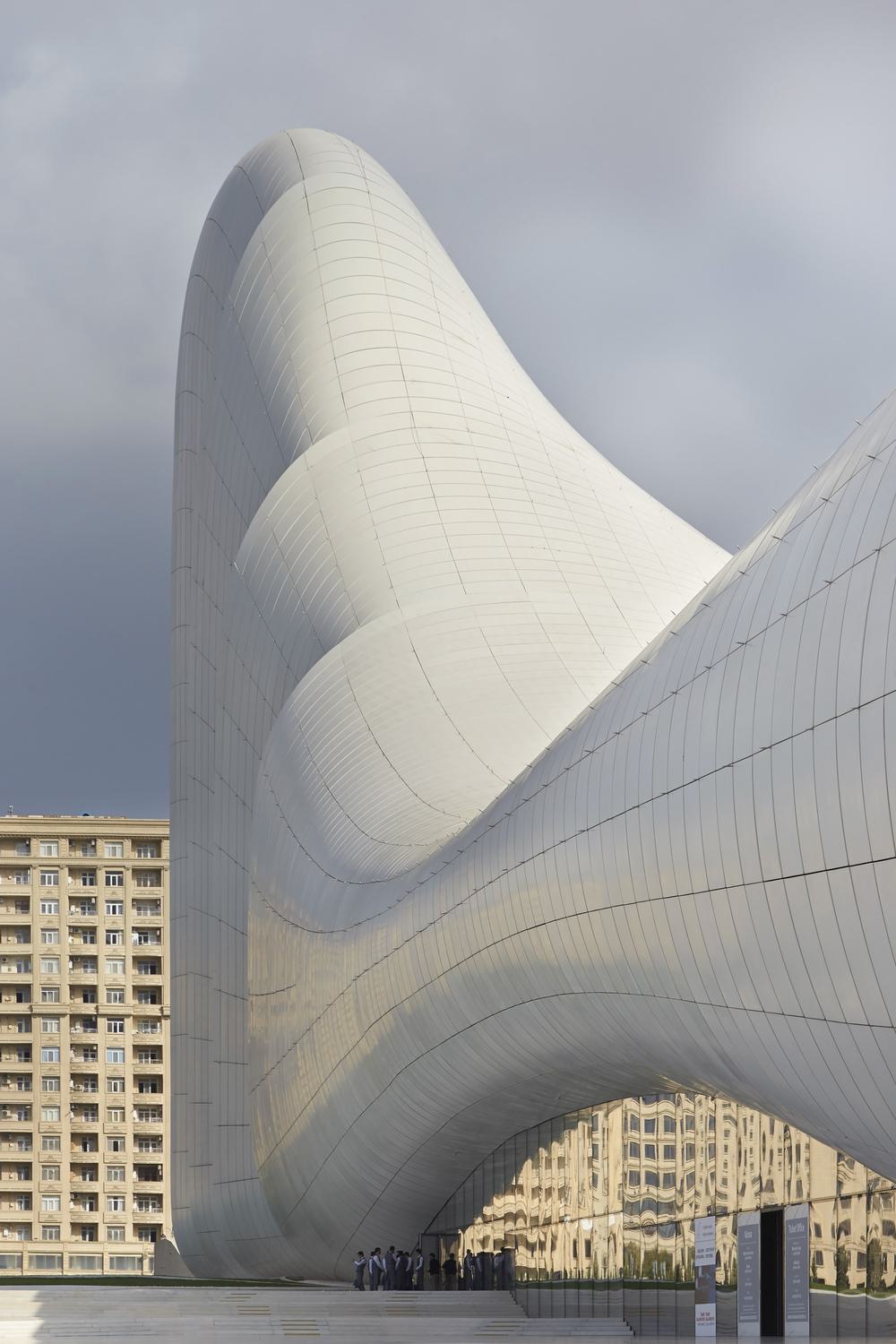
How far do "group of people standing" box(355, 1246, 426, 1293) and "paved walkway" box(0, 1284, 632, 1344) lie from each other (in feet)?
9.62

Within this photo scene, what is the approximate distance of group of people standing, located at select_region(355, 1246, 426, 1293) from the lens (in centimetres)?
3253

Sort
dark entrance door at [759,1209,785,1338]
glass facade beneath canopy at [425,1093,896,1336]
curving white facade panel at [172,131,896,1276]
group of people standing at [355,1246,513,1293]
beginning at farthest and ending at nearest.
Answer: group of people standing at [355,1246,513,1293] → dark entrance door at [759,1209,785,1338] → glass facade beneath canopy at [425,1093,896,1336] → curving white facade panel at [172,131,896,1276]

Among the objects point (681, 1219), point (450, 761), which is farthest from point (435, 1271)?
point (681, 1219)

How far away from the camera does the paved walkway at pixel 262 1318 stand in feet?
80.7

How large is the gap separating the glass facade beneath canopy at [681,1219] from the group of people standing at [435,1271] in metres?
0.26

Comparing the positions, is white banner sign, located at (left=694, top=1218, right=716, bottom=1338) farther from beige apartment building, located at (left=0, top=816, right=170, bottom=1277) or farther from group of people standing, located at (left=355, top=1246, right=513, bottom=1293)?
beige apartment building, located at (left=0, top=816, right=170, bottom=1277)

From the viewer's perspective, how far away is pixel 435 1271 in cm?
3441

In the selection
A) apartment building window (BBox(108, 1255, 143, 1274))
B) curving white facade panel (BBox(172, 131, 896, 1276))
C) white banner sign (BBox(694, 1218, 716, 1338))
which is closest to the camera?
curving white facade panel (BBox(172, 131, 896, 1276))

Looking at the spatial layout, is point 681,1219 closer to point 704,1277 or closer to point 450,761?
point 704,1277

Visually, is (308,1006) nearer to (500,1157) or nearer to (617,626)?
(500,1157)

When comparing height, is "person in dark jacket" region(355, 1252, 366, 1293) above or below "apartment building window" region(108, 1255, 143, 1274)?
above

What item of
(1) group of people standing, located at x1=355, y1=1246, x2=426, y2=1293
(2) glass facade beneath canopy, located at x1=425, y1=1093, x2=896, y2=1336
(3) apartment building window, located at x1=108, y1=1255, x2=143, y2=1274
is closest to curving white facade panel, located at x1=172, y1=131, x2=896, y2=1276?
(2) glass facade beneath canopy, located at x1=425, y1=1093, x2=896, y2=1336

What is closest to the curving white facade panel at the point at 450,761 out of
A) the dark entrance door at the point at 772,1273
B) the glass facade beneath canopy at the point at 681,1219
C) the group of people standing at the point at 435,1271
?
the glass facade beneath canopy at the point at 681,1219

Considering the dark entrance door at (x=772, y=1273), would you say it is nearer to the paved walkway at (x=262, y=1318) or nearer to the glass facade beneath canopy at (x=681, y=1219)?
the glass facade beneath canopy at (x=681, y=1219)
